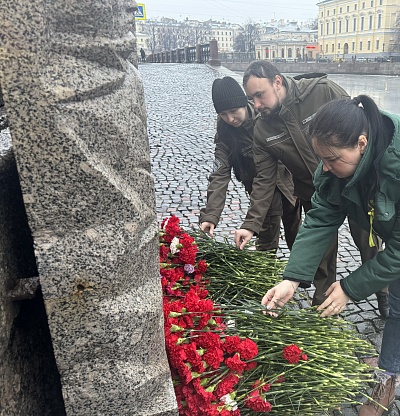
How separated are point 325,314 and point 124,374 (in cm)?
104

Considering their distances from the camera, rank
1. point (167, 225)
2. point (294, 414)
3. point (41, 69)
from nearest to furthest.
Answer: point (41, 69) → point (294, 414) → point (167, 225)

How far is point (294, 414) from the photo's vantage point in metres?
1.99

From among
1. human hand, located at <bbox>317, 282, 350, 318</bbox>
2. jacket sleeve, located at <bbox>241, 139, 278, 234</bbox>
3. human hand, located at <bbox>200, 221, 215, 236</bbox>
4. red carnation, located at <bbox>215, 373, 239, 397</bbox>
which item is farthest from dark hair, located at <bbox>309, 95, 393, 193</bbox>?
human hand, located at <bbox>200, 221, 215, 236</bbox>

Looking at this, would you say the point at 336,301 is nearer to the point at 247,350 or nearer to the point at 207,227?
the point at 247,350

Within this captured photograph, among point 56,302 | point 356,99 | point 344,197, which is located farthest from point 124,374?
point 356,99

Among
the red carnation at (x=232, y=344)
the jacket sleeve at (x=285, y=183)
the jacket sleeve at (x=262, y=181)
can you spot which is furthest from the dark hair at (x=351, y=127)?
the jacket sleeve at (x=285, y=183)

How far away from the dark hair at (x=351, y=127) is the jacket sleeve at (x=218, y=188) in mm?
1259

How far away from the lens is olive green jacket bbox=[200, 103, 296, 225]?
10.3 ft

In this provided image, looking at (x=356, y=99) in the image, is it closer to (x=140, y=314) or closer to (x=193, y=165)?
(x=140, y=314)

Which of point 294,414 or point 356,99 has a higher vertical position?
point 356,99

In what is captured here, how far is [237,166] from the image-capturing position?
3408 millimetres

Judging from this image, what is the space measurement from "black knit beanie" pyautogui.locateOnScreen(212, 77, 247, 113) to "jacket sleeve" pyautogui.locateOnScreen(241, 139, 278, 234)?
0.92ft

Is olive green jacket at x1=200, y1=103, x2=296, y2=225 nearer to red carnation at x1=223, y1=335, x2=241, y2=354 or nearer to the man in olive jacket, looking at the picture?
the man in olive jacket

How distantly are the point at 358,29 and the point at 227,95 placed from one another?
74723mm
